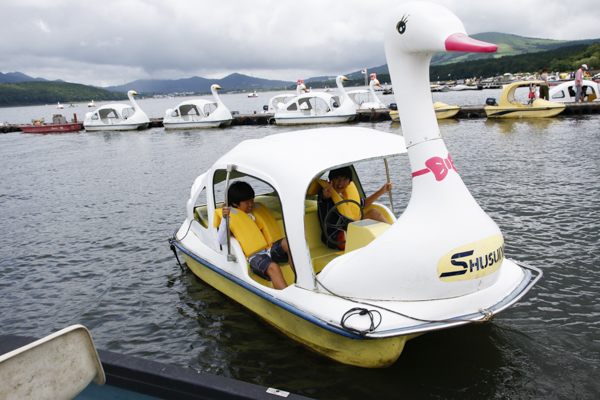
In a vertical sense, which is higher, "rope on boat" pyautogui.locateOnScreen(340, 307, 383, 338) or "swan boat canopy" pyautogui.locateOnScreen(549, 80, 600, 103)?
"swan boat canopy" pyautogui.locateOnScreen(549, 80, 600, 103)

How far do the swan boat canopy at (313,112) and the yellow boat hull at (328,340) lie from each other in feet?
89.6

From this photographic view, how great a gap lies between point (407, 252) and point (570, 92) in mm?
32679

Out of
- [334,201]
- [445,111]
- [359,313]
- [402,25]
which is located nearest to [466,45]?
[402,25]

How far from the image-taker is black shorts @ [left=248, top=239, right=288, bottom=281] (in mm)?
5035

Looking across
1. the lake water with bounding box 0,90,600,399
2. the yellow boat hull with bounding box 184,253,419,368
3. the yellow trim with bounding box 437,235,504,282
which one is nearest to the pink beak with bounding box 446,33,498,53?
the yellow trim with bounding box 437,235,504,282

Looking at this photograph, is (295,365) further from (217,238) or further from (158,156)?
(158,156)

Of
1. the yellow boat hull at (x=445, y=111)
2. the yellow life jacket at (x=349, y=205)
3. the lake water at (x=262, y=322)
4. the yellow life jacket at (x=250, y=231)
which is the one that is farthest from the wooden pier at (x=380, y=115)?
the yellow life jacket at (x=250, y=231)

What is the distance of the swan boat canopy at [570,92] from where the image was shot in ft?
95.3

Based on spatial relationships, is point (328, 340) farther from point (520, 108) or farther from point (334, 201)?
point (520, 108)

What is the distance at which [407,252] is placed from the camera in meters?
3.83

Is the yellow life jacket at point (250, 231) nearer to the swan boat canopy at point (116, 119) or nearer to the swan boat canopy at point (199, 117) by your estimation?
the swan boat canopy at point (199, 117)

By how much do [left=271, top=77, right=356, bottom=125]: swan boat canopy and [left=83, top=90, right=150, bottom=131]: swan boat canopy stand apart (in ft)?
A: 43.6

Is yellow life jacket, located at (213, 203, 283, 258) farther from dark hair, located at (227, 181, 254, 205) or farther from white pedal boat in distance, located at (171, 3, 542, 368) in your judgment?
white pedal boat in distance, located at (171, 3, 542, 368)

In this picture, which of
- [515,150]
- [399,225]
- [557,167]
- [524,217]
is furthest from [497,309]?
[515,150]
